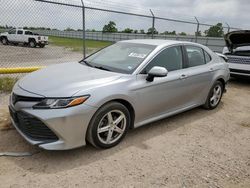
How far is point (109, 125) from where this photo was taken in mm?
3289

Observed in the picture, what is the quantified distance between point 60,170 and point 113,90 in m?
1.19

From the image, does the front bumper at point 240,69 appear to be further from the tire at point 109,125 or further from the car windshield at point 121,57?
the tire at point 109,125

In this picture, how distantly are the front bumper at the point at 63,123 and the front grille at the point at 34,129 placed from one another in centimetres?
2

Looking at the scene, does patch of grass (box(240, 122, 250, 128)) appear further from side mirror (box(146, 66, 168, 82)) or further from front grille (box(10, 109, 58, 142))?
front grille (box(10, 109, 58, 142))

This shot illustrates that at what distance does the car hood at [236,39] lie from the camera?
7.52 m

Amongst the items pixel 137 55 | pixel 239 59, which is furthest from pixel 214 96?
pixel 239 59

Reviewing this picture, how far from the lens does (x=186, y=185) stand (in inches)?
106

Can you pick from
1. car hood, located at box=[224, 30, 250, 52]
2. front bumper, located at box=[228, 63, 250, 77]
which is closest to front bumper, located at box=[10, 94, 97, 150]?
front bumper, located at box=[228, 63, 250, 77]

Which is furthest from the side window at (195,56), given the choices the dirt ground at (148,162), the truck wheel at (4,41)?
the truck wheel at (4,41)

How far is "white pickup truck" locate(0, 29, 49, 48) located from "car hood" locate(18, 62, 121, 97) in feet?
64.4

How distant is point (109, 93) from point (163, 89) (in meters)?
1.09

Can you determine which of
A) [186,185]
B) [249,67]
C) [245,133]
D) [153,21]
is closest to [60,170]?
[186,185]

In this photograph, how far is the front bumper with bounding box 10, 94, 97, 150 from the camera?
2777 mm

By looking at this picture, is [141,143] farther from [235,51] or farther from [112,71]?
[235,51]
